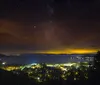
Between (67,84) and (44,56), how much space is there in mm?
61946

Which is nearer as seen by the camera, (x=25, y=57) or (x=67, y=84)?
(x=67, y=84)

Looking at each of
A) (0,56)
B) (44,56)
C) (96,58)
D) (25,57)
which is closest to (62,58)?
(44,56)

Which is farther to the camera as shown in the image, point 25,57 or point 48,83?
point 25,57

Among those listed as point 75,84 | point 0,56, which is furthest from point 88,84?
point 0,56

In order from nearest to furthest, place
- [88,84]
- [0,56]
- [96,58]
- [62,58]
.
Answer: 1. [88,84]
2. [96,58]
3. [0,56]
4. [62,58]

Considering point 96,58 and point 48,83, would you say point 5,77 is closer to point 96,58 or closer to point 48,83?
point 48,83

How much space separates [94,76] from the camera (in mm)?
20344

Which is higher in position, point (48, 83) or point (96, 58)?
point (96, 58)

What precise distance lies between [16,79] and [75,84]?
4.25 metres

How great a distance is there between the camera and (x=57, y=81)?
2075 centimetres

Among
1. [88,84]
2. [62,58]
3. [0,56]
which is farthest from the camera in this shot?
[62,58]

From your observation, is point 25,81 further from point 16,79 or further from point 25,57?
point 25,57

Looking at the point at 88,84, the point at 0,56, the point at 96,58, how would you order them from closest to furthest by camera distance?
1. the point at 88,84
2. the point at 96,58
3. the point at 0,56

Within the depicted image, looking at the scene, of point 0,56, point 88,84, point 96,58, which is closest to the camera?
point 88,84
